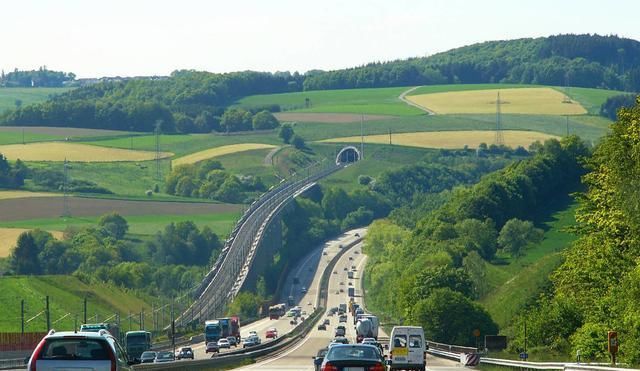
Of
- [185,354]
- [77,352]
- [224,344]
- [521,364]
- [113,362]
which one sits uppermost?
[77,352]

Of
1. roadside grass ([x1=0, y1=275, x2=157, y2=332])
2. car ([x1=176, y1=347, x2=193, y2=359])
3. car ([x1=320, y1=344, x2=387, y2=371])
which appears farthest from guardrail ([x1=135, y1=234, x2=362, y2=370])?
roadside grass ([x1=0, y1=275, x2=157, y2=332])

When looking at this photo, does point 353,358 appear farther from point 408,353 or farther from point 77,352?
point 408,353

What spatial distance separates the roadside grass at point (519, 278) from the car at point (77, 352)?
87751mm

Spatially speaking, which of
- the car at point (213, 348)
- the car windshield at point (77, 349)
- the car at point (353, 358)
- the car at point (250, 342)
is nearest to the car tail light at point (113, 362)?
the car windshield at point (77, 349)

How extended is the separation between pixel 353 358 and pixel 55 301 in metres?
136

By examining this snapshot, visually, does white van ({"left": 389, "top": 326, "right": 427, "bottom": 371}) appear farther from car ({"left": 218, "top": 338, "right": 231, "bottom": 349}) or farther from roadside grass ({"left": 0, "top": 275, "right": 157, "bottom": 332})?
roadside grass ({"left": 0, "top": 275, "right": 157, "bottom": 332})

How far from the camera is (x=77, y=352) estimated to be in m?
40.2

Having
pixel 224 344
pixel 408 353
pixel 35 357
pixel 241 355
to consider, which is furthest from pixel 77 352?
pixel 224 344

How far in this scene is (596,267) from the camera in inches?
4048

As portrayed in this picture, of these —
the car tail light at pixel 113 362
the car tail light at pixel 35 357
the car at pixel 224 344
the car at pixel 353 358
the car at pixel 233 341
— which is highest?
the car tail light at pixel 35 357

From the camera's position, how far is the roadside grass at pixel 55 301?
166125mm

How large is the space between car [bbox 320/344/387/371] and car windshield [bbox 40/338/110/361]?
9.43m

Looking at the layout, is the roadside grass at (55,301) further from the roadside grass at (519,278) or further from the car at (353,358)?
the car at (353,358)

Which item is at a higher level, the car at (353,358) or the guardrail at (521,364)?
the car at (353,358)
